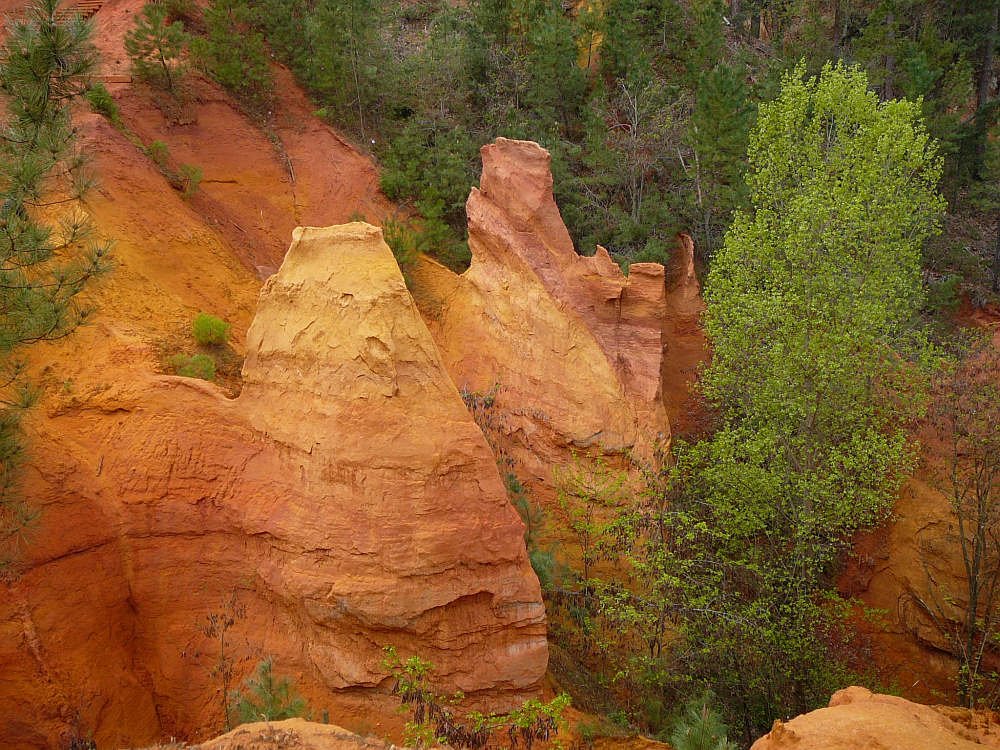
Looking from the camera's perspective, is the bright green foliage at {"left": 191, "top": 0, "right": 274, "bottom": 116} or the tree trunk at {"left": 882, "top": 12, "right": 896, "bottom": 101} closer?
the bright green foliage at {"left": 191, "top": 0, "right": 274, "bottom": 116}

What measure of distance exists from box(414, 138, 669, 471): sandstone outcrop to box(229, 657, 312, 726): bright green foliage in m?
7.66

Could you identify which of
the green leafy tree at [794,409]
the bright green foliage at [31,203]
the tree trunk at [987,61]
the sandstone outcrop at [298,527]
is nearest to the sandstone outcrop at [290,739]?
the sandstone outcrop at [298,527]

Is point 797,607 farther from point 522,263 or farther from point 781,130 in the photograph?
point 781,130

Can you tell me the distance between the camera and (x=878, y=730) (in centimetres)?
722

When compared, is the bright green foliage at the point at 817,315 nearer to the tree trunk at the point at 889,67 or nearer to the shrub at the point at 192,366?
the tree trunk at the point at 889,67

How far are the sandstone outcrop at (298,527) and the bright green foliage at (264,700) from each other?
18.6 inches

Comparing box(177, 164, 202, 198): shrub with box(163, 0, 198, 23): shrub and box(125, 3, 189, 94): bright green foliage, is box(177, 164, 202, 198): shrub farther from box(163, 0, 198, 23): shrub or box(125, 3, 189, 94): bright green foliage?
box(163, 0, 198, 23): shrub

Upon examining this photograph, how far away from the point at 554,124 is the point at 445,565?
1621 centimetres

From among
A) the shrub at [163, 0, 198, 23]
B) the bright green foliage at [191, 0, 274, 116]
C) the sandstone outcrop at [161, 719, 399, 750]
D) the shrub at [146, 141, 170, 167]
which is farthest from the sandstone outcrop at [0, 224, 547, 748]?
the shrub at [163, 0, 198, 23]

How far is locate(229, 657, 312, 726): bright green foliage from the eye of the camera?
9180mm

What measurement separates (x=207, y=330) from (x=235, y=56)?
1099cm

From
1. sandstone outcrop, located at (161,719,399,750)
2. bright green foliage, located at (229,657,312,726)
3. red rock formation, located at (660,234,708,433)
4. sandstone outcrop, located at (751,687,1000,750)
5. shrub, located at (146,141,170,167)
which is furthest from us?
red rock formation, located at (660,234,708,433)

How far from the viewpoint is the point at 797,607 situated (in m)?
12.5

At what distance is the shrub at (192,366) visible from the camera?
1162 cm
